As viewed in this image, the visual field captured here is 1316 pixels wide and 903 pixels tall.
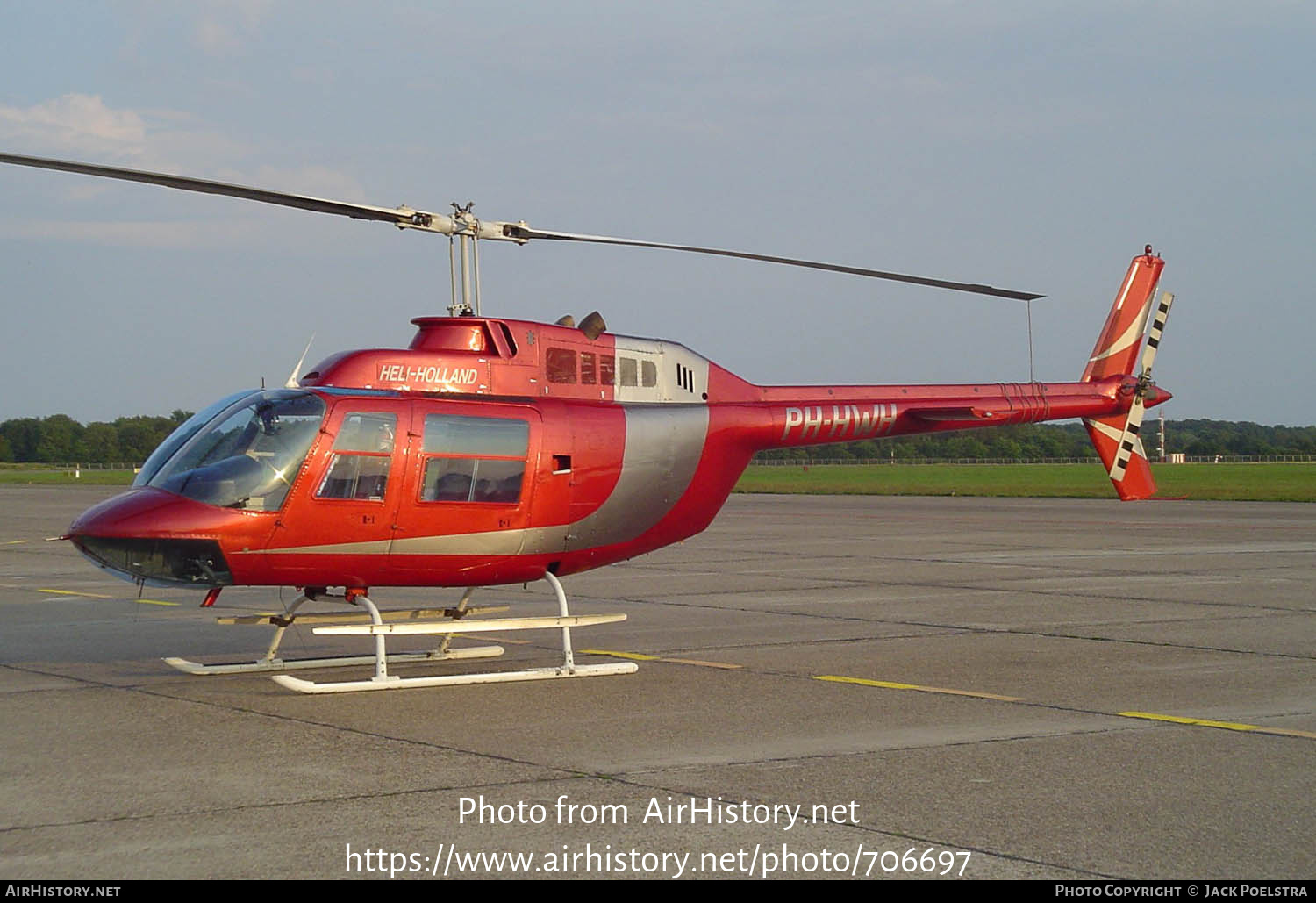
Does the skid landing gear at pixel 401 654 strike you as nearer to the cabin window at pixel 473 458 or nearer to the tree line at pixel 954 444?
the cabin window at pixel 473 458

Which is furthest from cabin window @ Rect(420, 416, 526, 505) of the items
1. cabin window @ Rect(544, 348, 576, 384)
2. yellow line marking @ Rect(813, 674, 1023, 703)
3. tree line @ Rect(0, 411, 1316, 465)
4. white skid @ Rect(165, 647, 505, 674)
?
tree line @ Rect(0, 411, 1316, 465)

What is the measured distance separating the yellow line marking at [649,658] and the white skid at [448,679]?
0.68 m

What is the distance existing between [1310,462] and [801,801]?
126 m

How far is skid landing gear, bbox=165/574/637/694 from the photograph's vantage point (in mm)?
10961

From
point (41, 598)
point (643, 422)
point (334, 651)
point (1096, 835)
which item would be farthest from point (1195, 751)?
point (41, 598)

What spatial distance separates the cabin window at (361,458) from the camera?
11.1 m

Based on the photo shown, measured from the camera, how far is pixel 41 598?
19297 mm

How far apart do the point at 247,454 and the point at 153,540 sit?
1.00 metres

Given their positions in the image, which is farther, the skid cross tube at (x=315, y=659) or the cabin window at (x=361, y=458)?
the skid cross tube at (x=315, y=659)

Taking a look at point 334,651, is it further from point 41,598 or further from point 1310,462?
point 1310,462

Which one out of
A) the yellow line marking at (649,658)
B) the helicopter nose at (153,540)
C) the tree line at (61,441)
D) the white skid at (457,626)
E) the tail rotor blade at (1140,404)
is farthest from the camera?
the tree line at (61,441)

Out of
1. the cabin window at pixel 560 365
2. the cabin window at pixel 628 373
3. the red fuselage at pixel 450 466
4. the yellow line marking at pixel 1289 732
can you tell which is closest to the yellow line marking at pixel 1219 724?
the yellow line marking at pixel 1289 732

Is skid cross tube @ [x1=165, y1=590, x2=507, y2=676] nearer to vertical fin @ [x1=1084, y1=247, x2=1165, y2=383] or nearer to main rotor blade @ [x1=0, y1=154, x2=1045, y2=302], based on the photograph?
main rotor blade @ [x1=0, y1=154, x2=1045, y2=302]

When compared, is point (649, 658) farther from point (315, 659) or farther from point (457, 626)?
point (315, 659)
